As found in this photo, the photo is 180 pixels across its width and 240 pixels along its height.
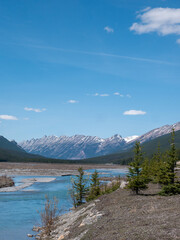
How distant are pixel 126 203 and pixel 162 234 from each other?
15012 mm

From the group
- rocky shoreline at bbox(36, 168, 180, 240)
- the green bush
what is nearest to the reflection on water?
rocky shoreline at bbox(36, 168, 180, 240)

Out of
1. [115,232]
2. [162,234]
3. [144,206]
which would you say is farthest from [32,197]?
[162,234]

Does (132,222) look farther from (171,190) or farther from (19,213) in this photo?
(19,213)

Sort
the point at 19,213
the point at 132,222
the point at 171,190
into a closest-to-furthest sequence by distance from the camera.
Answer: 1. the point at 132,222
2. the point at 171,190
3. the point at 19,213

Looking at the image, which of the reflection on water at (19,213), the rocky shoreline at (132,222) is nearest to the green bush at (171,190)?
the rocky shoreline at (132,222)

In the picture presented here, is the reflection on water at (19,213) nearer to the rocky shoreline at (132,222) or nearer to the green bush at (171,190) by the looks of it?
the rocky shoreline at (132,222)

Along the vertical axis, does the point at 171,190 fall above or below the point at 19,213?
above

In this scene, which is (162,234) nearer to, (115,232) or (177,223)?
(177,223)

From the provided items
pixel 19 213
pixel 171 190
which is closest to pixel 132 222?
pixel 171 190

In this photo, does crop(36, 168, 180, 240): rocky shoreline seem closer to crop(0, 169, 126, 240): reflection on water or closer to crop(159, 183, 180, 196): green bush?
crop(159, 183, 180, 196): green bush

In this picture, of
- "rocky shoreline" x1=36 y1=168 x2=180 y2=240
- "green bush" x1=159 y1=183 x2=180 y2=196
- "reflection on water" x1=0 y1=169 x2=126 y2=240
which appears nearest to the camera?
"rocky shoreline" x1=36 y1=168 x2=180 y2=240

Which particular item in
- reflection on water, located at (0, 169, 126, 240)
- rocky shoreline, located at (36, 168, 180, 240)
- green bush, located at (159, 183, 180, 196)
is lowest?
reflection on water, located at (0, 169, 126, 240)

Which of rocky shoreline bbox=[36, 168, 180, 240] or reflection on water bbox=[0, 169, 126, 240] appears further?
reflection on water bbox=[0, 169, 126, 240]

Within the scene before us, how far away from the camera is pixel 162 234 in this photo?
17859 mm
